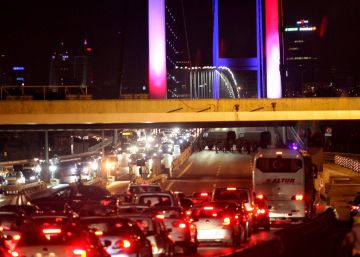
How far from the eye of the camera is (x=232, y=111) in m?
50.2

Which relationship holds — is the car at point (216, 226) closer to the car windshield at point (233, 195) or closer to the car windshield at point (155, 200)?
the car windshield at point (155, 200)

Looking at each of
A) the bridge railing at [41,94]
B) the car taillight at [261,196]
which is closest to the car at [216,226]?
the car taillight at [261,196]

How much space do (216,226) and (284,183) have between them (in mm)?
13025

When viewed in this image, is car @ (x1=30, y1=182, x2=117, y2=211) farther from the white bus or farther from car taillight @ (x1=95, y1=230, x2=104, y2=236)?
car taillight @ (x1=95, y1=230, x2=104, y2=236)

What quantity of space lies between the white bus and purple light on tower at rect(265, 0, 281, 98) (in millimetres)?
26163

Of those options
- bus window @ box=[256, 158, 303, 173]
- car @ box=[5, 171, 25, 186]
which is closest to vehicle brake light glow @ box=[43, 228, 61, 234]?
bus window @ box=[256, 158, 303, 173]

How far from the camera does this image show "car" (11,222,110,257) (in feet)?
50.9

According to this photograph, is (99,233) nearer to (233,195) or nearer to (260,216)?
(233,195)

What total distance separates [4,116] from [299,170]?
1738 cm

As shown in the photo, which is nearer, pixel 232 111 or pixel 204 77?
pixel 232 111

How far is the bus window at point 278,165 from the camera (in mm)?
40812

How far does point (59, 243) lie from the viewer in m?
15.7

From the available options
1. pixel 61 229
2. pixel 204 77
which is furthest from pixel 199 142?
pixel 61 229

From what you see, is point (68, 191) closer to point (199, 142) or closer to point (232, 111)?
point (232, 111)
